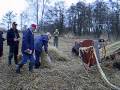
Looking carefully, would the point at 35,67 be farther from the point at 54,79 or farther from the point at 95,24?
the point at 95,24

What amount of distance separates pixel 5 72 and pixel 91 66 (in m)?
3.13

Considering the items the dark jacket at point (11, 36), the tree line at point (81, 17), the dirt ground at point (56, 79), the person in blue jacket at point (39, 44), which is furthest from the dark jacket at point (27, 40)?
the tree line at point (81, 17)

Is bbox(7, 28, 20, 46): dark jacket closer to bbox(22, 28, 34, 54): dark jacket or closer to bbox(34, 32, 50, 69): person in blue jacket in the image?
bbox(34, 32, 50, 69): person in blue jacket

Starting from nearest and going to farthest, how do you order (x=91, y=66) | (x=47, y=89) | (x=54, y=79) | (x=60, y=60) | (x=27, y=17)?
(x=47, y=89), (x=54, y=79), (x=91, y=66), (x=60, y=60), (x=27, y=17)

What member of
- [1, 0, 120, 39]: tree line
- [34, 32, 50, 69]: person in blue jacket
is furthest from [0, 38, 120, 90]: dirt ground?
[1, 0, 120, 39]: tree line

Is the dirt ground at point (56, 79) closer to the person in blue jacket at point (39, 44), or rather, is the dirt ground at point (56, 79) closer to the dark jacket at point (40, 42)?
the person in blue jacket at point (39, 44)

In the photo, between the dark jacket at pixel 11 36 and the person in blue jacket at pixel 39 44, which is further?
the dark jacket at pixel 11 36

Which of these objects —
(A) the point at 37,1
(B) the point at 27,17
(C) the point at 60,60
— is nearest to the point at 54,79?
(C) the point at 60,60

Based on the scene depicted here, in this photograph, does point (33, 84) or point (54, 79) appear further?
point (54, 79)

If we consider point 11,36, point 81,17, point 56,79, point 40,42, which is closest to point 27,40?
point 40,42

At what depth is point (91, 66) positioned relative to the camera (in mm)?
13312

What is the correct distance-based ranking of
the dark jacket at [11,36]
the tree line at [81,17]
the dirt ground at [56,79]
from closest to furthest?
1. the dirt ground at [56,79]
2. the dark jacket at [11,36]
3. the tree line at [81,17]

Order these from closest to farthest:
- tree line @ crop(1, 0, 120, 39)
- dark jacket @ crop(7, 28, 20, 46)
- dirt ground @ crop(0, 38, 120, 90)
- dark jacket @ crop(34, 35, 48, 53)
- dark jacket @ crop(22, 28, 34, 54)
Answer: dirt ground @ crop(0, 38, 120, 90) → dark jacket @ crop(22, 28, 34, 54) → dark jacket @ crop(34, 35, 48, 53) → dark jacket @ crop(7, 28, 20, 46) → tree line @ crop(1, 0, 120, 39)

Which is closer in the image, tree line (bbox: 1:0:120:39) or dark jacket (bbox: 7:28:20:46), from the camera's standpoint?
dark jacket (bbox: 7:28:20:46)
